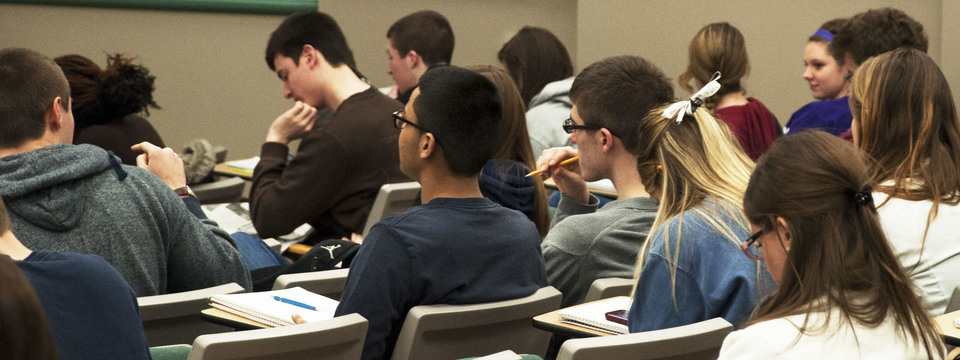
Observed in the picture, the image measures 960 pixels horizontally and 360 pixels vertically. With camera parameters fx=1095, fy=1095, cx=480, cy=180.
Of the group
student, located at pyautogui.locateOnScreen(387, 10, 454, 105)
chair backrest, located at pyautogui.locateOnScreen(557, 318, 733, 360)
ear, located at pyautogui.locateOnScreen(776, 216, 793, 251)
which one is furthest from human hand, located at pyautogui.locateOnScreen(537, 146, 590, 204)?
student, located at pyautogui.locateOnScreen(387, 10, 454, 105)

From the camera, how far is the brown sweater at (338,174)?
13.1ft

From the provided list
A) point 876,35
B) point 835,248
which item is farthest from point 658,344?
point 876,35

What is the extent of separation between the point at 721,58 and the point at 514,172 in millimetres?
2153

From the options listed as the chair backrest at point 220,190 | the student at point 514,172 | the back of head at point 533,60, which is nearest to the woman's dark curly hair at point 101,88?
the chair backrest at point 220,190

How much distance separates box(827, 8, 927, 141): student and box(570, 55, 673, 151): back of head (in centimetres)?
182

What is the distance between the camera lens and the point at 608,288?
2574 millimetres

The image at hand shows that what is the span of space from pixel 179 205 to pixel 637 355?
1.27m

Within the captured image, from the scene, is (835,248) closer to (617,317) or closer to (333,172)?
(617,317)

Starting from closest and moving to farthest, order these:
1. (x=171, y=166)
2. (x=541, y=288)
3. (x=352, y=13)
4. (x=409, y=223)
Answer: (x=409, y=223)
(x=541, y=288)
(x=171, y=166)
(x=352, y=13)

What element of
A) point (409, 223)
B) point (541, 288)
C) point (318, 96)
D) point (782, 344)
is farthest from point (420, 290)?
point (318, 96)

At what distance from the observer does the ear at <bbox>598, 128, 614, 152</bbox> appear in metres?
2.90

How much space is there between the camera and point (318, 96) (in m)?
4.41

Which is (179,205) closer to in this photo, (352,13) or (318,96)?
(318,96)

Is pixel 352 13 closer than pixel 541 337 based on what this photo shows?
No
